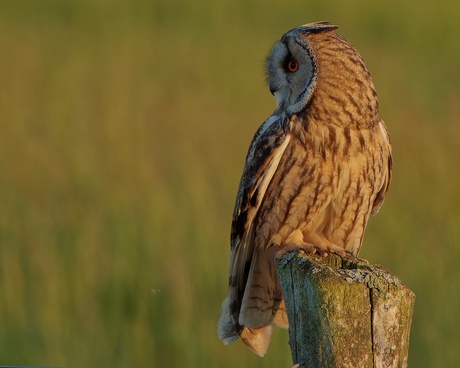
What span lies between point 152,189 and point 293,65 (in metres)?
2.37

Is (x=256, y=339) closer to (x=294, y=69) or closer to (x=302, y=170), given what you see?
(x=302, y=170)

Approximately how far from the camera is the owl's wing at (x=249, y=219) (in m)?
3.65

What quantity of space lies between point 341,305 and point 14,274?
3168 mm

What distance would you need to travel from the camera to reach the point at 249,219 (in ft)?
12.4

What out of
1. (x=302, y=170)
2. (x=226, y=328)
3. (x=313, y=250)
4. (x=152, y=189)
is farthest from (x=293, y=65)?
(x=152, y=189)

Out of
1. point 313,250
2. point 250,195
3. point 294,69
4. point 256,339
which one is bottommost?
point 256,339

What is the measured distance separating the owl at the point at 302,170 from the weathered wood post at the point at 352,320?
A: 3.14 ft

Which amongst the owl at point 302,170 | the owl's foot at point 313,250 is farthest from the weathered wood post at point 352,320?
the owl at point 302,170

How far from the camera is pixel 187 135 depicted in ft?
21.8

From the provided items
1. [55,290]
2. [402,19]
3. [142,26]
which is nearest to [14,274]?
[55,290]

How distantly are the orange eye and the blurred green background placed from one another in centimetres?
160

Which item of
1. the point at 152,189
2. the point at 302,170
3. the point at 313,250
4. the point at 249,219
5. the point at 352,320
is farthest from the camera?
the point at 152,189

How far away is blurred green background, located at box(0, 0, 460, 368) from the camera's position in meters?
5.12

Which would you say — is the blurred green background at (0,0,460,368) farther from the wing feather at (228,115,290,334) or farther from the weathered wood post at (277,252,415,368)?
the weathered wood post at (277,252,415,368)
